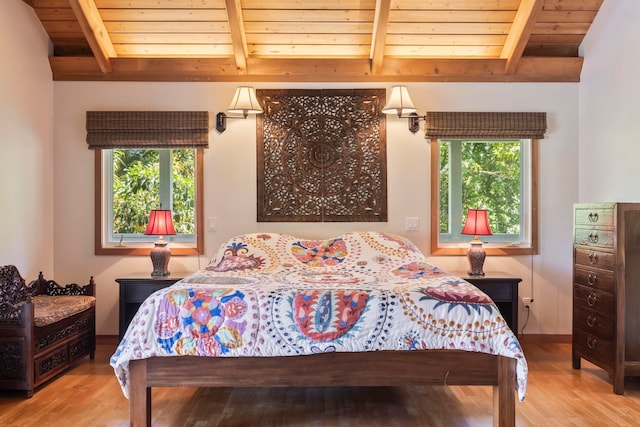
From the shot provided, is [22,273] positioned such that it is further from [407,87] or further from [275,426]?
[407,87]

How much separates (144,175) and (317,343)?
275cm

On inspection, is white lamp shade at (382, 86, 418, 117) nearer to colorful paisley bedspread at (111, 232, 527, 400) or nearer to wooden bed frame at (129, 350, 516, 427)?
colorful paisley bedspread at (111, 232, 527, 400)

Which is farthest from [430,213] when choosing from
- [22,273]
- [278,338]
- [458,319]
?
[22,273]

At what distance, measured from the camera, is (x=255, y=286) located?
2.98 meters

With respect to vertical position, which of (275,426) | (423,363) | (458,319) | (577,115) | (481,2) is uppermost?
(481,2)

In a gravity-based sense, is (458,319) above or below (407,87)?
below

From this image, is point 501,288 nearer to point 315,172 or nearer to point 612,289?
point 612,289

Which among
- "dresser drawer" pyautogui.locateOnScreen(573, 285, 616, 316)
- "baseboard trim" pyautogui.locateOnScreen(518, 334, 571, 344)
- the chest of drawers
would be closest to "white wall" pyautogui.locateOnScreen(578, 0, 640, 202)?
the chest of drawers

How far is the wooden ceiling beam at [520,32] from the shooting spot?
407 centimetres

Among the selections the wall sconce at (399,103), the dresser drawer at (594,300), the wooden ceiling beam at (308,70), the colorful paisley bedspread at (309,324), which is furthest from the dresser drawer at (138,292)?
the dresser drawer at (594,300)

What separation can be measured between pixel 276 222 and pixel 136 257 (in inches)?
47.9

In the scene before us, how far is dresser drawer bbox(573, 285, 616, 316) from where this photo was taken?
3.48 m

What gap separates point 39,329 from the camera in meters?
3.41

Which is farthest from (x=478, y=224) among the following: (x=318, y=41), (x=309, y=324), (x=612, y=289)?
(x=309, y=324)
